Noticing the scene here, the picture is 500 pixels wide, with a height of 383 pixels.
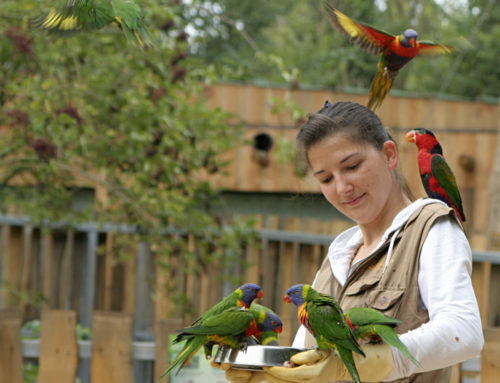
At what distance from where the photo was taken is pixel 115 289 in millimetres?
4641

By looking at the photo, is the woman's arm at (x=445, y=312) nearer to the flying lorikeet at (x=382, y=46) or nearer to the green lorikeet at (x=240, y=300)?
the green lorikeet at (x=240, y=300)

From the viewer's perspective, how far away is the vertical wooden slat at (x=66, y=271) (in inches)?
177

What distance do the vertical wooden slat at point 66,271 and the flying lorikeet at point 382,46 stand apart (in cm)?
315

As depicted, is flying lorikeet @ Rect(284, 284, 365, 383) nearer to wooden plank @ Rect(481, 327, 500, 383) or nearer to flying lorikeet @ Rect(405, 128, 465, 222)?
flying lorikeet @ Rect(405, 128, 465, 222)

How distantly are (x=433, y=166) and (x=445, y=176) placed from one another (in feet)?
0.15

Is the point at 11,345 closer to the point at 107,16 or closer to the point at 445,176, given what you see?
the point at 107,16

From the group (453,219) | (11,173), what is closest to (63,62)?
(11,173)

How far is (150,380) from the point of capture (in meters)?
2.71

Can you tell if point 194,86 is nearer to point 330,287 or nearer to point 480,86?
point 330,287

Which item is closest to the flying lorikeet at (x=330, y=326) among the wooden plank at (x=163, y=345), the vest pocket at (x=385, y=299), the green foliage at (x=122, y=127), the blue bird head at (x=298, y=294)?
the blue bird head at (x=298, y=294)

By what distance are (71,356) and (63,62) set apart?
171cm

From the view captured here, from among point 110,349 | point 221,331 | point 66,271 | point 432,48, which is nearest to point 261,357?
point 221,331

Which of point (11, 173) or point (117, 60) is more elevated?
point (117, 60)

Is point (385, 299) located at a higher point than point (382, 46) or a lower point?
lower
